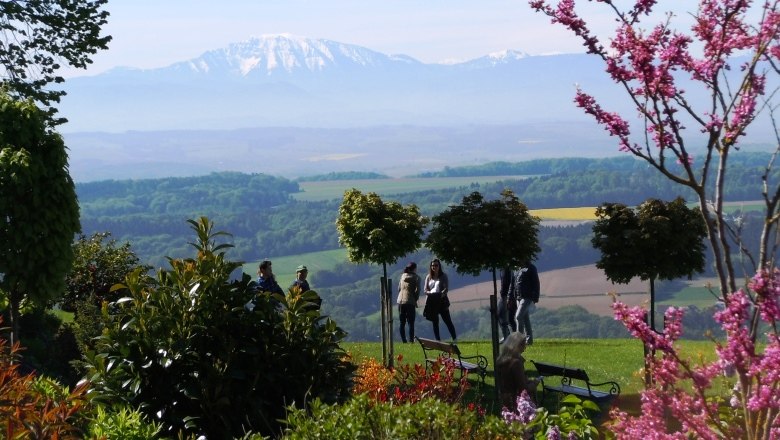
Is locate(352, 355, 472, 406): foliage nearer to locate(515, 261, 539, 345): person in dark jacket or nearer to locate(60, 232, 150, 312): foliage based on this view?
locate(515, 261, 539, 345): person in dark jacket


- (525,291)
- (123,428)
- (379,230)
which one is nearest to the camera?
(123,428)

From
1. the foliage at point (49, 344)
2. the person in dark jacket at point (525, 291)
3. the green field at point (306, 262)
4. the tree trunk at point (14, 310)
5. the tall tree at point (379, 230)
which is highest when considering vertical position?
the tall tree at point (379, 230)

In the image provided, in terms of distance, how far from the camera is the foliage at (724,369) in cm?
524

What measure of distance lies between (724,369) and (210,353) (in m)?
4.20

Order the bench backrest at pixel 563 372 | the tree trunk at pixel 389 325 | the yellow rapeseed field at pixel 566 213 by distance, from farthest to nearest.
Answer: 1. the yellow rapeseed field at pixel 566 213
2. the tree trunk at pixel 389 325
3. the bench backrest at pixel 563 372

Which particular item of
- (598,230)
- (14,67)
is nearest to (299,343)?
(598,230)

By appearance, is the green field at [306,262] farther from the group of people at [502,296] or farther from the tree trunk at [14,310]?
the tree trunk at [14,310]

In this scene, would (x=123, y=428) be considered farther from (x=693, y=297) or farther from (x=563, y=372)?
(x=693, y=297)

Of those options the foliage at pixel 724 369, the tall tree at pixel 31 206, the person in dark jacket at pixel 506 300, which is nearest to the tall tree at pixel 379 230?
the person in dark jacket at pixel 506 300

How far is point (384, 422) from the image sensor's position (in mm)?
6246

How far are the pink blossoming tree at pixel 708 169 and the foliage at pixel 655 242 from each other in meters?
10.2

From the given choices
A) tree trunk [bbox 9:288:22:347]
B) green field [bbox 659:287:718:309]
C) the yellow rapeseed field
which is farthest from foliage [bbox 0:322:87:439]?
the yellow rapeseed field

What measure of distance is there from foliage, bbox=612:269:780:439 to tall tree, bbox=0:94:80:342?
1048 cm

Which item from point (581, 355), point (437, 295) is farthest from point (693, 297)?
point (437, 295)
